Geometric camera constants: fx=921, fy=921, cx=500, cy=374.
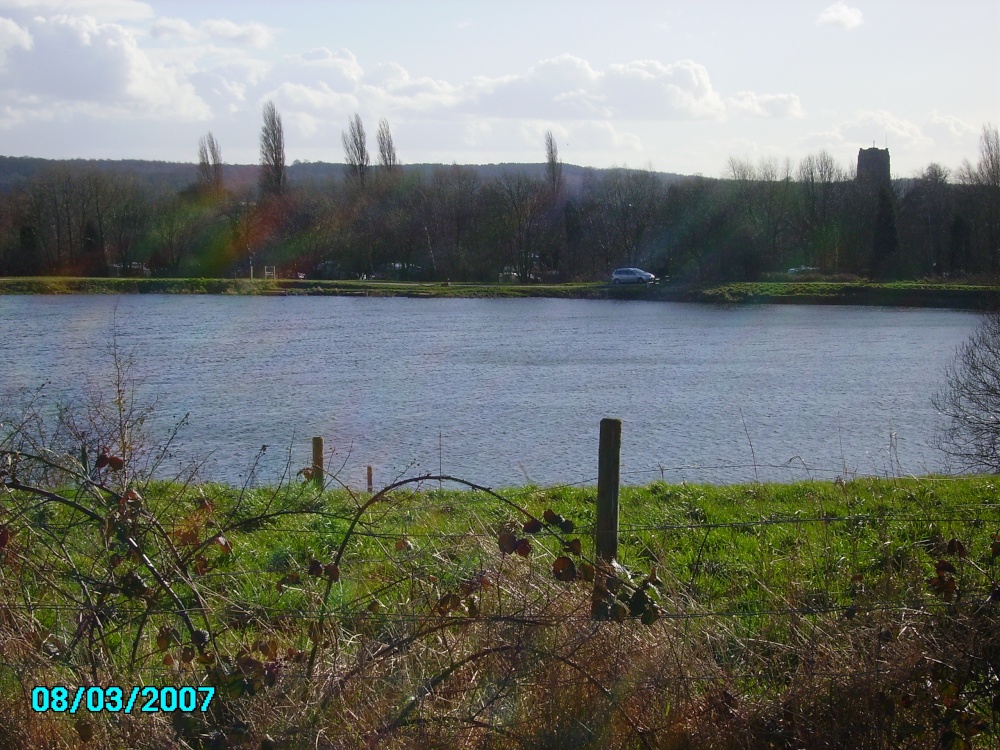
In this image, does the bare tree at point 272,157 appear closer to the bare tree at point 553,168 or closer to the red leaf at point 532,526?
the bare tree at point 553,168

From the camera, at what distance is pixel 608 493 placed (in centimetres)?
514

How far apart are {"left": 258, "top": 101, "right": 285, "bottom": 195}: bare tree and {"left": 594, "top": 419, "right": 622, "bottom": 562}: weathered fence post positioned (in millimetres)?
101850

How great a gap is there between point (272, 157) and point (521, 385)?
8508 centimetres

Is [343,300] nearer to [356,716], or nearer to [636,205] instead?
[636,205]

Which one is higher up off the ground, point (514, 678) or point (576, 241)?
point (576, 241)

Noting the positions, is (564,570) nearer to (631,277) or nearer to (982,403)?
(982,403)

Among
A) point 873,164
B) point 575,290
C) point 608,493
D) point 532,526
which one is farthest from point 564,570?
point 873,164

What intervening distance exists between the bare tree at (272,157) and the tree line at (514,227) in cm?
313

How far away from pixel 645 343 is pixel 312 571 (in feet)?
132

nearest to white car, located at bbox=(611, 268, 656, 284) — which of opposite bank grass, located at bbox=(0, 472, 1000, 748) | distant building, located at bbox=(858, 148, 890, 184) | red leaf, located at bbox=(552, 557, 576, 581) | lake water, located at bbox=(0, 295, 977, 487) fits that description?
lake water, located at bbox=(0, 295, 977, 487)

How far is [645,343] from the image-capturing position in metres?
43.9

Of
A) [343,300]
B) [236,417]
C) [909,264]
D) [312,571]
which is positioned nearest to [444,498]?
[312,571]

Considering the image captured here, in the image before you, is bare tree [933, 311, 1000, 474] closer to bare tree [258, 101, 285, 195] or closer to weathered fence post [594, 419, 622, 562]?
weathered fence post [594, 419, 622, 562]

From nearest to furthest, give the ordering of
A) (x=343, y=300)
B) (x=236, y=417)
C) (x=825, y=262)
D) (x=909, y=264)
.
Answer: (x=236, y=417), (x=343, y=300), (x=909, y=264), (x=825, y=262)
